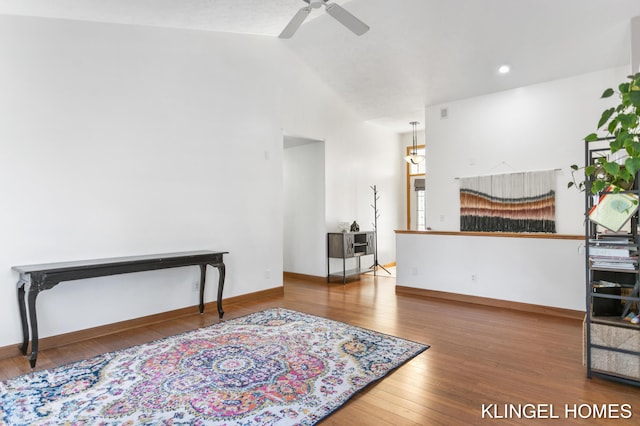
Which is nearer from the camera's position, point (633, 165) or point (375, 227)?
point (633, 165)

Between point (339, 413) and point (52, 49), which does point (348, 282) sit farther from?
point (52, 49)

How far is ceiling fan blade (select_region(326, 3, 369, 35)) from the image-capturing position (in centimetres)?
343

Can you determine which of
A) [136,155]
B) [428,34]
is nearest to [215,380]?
[136,155]

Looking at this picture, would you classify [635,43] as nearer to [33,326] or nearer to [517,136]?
[517,136]

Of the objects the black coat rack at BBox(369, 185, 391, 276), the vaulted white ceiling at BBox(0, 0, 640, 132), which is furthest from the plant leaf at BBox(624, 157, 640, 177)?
the black coat rack at BBox(369, 185, 391, 276)

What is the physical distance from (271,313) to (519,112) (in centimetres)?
473

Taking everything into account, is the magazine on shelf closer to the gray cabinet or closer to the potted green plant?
the potted green plant

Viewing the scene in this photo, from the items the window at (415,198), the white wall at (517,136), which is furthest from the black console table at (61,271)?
the window at (415,198)

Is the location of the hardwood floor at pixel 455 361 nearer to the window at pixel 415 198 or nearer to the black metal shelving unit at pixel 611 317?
the black metal shelving unit at pixel 611 317

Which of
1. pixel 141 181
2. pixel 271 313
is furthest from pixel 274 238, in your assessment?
pixel 141 181

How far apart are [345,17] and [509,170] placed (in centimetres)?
376

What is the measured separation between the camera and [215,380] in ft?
9.38

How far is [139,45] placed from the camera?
4.32 meters

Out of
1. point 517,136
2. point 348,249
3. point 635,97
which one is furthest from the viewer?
point 348,249
